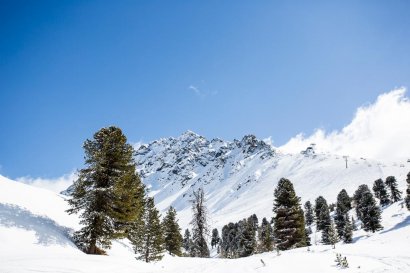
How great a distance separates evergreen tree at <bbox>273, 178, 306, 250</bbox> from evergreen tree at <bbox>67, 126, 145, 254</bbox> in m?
22.4

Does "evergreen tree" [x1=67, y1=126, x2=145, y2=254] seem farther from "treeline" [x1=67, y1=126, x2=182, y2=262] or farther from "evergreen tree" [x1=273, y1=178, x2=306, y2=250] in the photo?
"evergreen tree" [x1=273, y1=178, x2=306, y2=250]

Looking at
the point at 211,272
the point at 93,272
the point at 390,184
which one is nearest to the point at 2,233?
the point at 93,272

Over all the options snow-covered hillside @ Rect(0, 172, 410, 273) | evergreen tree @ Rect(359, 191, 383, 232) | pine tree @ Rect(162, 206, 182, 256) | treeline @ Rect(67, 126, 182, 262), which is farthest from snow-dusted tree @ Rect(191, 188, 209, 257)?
evergreen tree @ Rect(359, 191, 383, 232)

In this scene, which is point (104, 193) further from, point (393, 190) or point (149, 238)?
point (393, 190)

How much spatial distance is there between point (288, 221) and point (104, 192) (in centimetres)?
2596

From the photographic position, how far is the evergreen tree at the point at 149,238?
1734 inches

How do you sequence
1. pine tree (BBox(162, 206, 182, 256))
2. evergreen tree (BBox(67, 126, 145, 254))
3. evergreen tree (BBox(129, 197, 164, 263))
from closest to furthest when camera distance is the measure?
1. evergreen tree (BBox(67, 126, 145, 254))
2. evergreen tree (BBox(129, 197, 164, 263))
3. pine tree (BBox(162, 206, 182, 256))

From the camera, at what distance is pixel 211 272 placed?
18406mm

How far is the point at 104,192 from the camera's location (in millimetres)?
26266

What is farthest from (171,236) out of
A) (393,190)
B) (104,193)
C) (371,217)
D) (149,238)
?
(393,190)

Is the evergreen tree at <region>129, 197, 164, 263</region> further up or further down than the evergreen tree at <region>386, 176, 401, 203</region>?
further down

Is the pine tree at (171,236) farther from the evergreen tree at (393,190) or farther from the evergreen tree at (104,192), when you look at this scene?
the evergreen tree at (393,190)

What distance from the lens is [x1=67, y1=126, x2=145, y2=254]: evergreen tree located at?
25.6 metres

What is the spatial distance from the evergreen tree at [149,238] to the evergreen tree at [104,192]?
17.3 m
